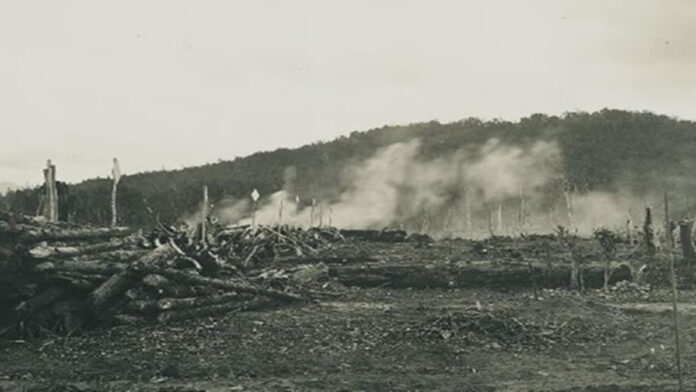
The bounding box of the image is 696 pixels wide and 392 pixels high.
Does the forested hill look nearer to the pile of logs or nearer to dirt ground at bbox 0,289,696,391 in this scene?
the pile of logs

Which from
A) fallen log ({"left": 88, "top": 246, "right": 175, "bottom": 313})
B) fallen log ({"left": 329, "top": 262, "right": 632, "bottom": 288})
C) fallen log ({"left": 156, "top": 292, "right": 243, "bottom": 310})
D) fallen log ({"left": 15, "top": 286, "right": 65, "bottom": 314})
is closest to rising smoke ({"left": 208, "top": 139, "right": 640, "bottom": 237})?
fallen log ({"left": 329, "top": 262, "right": 632, "bottom": 288})

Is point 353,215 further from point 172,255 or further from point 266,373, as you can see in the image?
point 266,373

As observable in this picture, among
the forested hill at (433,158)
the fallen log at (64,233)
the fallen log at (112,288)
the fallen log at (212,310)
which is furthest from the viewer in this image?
the forested hill at (433,158)

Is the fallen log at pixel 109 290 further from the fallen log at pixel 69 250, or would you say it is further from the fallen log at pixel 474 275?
the fallen log at pixel 474 275

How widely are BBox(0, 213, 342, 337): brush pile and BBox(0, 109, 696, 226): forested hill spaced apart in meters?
35.1

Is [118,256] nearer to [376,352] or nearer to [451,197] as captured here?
[376,352]

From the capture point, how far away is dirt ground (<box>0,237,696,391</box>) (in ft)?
30.5

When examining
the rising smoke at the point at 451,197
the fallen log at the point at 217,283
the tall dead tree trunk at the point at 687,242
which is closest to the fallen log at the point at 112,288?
the fallen log at the point at 217,283

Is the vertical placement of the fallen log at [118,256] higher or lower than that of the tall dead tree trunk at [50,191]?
lower

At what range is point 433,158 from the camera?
226 feet

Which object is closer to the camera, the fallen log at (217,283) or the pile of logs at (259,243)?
the fallen log at (217,283)

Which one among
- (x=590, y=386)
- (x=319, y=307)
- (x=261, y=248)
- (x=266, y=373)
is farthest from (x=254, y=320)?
(x=261, y=248)

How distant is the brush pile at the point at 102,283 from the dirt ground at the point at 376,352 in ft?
1.19

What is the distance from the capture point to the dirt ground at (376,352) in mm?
9281
